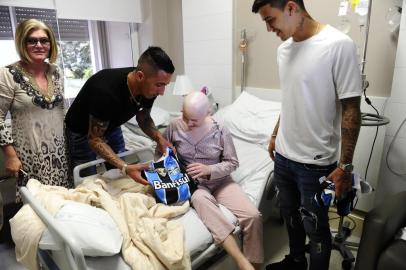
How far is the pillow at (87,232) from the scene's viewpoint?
1059mm

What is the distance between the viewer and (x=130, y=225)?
126 centimetres

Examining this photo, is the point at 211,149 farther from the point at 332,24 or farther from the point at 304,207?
the point at 332,24

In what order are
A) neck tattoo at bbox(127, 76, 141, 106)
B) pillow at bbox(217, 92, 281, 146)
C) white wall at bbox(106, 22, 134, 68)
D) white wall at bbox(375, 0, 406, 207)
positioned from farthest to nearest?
white wall at bbox(106, 22, 134, 68) → pillow at bbox(217, 92, 281, 146) → white wall at bbox(375, 0, 406, 207) → neck tattoo at bbox(127, 76, 141, 106)

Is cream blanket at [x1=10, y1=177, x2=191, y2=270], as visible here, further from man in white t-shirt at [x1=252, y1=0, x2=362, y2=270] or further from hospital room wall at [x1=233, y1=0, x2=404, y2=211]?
hospital room wall at [x1=233, y1=0, x2=404, y2=211]

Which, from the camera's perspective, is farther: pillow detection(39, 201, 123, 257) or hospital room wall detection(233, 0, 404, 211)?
hospital room wall detection(233, 0, 404, 211)

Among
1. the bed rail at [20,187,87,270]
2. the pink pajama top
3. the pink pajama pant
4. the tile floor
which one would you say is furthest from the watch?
the bed rail at [20,187,87,270]

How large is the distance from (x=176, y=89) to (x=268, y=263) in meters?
1.80

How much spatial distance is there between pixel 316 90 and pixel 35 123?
4.66 feet

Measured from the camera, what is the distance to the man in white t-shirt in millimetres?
1148

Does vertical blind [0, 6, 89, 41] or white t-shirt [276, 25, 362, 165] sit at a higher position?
vertical blind [0, 6, 89, 41]

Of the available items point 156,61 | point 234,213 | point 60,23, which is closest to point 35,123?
point 156,61

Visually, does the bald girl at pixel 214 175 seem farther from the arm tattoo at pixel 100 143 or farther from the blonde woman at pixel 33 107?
the blonde woman at pixel 33 107

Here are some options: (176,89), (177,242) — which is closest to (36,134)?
(177,242)

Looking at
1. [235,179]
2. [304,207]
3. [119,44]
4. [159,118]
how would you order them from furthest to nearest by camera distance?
[119,44] → [159,118] → [235,179] → [304,207]
